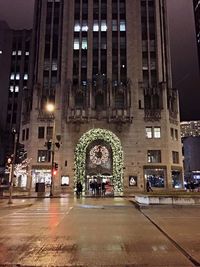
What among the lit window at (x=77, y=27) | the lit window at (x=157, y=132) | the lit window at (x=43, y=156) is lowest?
the lit window at (x=43, y=156)

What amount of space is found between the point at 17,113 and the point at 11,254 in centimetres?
8335

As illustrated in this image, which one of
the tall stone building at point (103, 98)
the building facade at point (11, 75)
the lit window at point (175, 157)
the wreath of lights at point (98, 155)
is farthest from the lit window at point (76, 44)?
the building facade at point (11, 75)

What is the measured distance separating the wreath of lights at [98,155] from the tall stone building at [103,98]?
197 mm

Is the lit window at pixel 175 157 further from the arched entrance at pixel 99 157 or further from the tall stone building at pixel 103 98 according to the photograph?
the arched entrance at pixel 99 157

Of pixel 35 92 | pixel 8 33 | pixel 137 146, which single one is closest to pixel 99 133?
pixel 137 146

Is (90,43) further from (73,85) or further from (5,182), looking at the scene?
(5,182)

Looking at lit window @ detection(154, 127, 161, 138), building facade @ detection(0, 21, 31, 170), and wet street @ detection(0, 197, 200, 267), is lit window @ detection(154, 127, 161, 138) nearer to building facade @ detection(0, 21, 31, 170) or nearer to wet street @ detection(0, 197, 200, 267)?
wet street @ detection(0, 197, 200, 267)

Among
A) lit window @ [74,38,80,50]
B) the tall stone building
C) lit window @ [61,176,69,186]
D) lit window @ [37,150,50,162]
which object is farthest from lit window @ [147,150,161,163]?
lit window @ [74,38,80,50]

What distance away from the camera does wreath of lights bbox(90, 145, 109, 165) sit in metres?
53.6

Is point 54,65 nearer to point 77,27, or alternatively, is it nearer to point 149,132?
point 77,27

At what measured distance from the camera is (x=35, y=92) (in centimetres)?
5466

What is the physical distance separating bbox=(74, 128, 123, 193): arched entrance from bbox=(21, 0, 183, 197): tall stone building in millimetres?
192

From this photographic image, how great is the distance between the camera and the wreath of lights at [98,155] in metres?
53.6

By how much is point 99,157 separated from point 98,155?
0.44 meters
